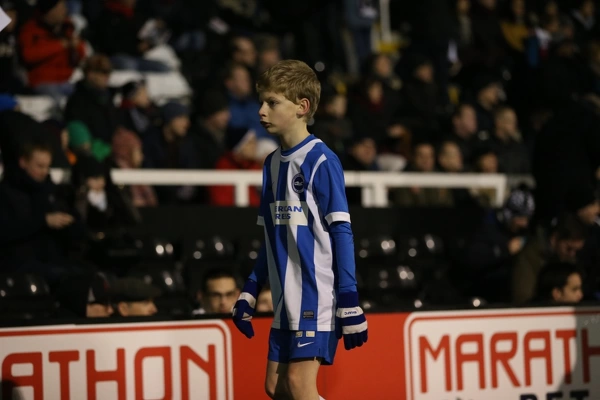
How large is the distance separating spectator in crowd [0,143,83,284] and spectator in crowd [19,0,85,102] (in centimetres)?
252

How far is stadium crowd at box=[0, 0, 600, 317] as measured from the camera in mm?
8680

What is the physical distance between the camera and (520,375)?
7254mm

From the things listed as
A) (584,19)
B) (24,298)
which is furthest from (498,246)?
(584,19)

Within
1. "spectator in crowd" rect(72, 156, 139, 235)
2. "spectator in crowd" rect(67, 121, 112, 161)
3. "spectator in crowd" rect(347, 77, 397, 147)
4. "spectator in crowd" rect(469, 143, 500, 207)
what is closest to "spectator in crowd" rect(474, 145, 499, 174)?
"spectator in crowd" rect(469, 143, 500, 207)

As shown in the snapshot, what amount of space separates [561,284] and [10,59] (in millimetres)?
5529

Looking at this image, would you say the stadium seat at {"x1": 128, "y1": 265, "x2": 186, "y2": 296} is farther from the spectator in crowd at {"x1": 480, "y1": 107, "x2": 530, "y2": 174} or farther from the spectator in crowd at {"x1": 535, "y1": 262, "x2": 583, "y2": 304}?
the spectator in crowd at {"x1": 480, "y1": 107, "x2": 530, "y2": 174}

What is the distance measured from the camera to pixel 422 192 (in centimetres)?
1177

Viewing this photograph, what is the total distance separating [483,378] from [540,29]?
9290mm

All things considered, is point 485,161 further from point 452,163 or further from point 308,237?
point 308,237

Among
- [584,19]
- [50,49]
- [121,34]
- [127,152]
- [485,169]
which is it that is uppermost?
[584,19]

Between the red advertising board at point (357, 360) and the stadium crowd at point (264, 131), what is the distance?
110 cm

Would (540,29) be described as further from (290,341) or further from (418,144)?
(290,341)

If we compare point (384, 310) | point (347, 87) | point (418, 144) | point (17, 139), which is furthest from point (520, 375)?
point (347, 87)

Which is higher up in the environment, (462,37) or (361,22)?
(361,22)
